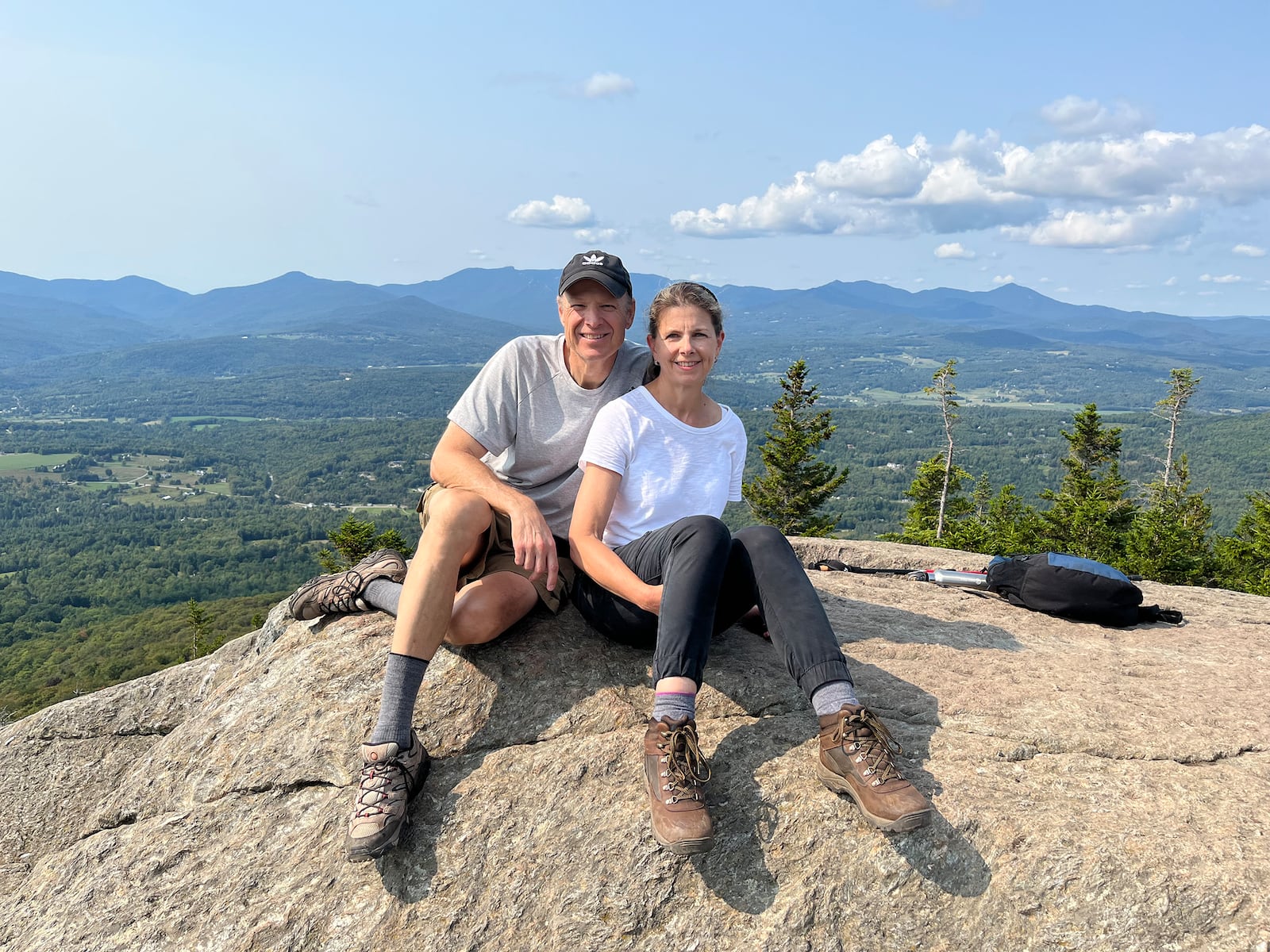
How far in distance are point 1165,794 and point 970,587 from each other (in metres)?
3.50

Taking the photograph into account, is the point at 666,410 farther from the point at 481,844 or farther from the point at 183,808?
the point at 183,808

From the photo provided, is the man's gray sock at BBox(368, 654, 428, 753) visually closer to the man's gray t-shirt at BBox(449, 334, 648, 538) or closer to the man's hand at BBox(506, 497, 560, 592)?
the man's hand at BBox(506, 497, 560, 592)

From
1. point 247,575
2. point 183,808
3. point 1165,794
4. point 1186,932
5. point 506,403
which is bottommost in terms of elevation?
point 247,575

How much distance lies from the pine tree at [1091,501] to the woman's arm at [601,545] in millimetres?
28788

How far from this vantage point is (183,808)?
4.29 m

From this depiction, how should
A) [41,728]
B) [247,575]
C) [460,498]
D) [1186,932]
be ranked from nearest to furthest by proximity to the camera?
[1186,932] → [460,498] → [41,728] → [247,575]

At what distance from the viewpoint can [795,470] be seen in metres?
42.8

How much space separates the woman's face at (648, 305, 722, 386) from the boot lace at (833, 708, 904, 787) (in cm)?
199

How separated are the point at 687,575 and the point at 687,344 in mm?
1382

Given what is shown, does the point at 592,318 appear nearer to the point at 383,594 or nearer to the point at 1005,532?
the point at 383,594

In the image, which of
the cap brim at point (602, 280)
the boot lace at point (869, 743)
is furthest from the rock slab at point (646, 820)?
the cap brim at point (602, 280)

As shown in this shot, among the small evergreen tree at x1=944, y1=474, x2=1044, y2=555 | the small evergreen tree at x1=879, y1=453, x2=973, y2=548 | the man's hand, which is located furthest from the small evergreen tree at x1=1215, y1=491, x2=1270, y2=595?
the man's hand

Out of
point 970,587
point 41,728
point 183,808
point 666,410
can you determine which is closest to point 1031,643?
point 970,587

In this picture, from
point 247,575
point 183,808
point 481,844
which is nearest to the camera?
point 481,844
